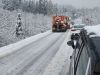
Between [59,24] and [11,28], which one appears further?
[11,28]

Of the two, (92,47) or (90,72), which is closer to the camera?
(90,72)

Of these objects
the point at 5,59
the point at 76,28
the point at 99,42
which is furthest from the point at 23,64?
the point at 76,28

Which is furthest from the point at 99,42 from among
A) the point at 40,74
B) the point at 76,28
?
the point at 76,28

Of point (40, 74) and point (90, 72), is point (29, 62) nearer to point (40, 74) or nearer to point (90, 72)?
point (40, 74)

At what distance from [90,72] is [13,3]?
338 ft

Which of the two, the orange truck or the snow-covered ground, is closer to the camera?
the snow-covered ground

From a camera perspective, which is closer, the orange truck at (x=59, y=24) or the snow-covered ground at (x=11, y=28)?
→ the snow-covered ground at (x=11, y=28)

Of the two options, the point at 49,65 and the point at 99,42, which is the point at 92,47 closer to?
the point at 99,42

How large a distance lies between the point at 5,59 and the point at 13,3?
9391 centimetres

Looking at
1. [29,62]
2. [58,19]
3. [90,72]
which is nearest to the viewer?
[90,72]

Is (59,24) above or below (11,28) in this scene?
above

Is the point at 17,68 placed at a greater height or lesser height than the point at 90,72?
lesser

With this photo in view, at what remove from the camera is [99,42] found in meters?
2.83

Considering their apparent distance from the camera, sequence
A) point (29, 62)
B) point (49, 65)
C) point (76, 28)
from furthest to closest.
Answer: point (76, 28)
point (29, 62)
point (49, 65)
